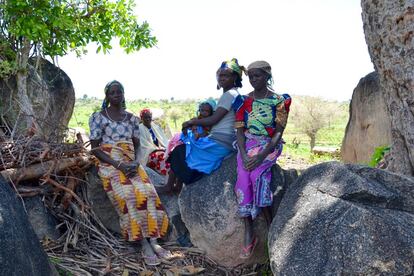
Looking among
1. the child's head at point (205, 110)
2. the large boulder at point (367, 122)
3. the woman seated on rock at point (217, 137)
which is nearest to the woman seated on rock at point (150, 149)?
the woman seated on rock at point (217, 137)

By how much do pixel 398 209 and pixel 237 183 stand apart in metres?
1.60

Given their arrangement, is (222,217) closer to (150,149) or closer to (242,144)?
(242,144)

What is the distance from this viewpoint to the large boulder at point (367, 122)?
9539 millimetres

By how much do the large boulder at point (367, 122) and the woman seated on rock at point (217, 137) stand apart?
5.06 meters

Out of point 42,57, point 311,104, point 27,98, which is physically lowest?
point 311,104

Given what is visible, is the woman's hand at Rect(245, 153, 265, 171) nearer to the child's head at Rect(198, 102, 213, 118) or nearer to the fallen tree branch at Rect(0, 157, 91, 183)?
the child's head at Rect(198, 102, 213, 118)

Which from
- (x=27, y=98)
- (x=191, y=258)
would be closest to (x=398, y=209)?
(x=191, y=258)

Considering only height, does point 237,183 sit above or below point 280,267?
→ above

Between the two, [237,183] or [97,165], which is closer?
[237,183]

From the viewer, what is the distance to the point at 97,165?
5738 millimetres

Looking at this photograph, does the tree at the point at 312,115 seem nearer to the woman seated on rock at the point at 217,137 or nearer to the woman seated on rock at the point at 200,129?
the woman seated on rock at the point at 200,129

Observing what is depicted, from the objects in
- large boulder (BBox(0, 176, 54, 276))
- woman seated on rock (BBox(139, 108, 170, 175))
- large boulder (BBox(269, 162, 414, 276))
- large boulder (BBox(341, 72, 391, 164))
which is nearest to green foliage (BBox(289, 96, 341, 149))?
A: large boulder (BBox(341, 72, 391, 164))

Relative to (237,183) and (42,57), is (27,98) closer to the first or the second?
(42,57)

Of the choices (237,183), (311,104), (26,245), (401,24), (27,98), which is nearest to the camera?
(26,245)
